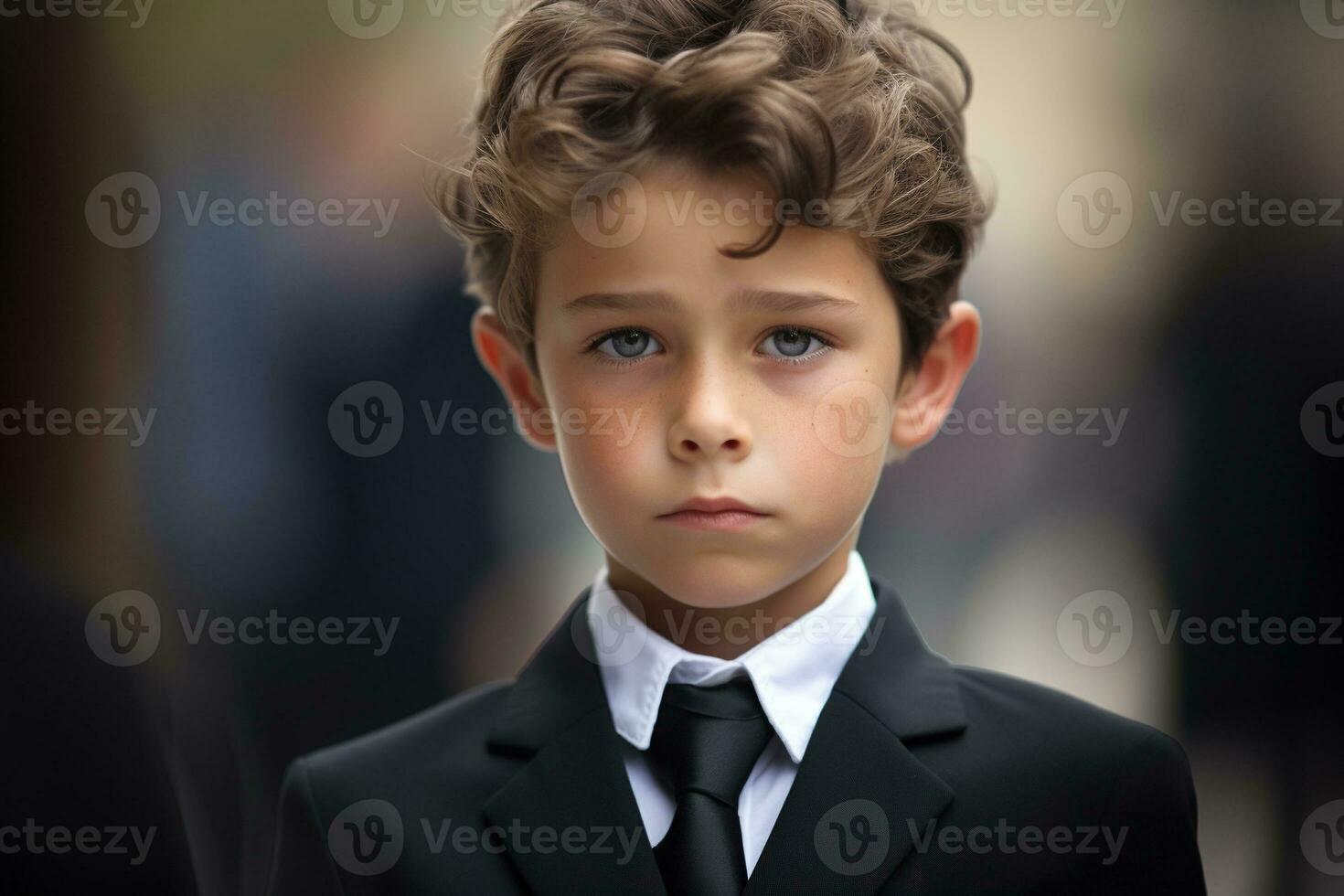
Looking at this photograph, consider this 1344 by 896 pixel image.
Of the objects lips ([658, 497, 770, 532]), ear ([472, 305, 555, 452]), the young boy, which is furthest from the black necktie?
ear ([472, 305, 555, 452])

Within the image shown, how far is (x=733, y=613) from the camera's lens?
1.11 m

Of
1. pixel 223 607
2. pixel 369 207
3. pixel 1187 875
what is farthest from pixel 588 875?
pixel 369 207

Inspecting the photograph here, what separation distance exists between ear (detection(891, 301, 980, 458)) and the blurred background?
0.28m

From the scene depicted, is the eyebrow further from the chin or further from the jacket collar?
the jacket collar

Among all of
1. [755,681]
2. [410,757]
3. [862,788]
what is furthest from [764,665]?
[410,757]

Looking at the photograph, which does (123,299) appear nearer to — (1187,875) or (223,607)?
(223,607)

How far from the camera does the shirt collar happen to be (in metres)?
1.06

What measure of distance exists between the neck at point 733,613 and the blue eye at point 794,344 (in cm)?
19

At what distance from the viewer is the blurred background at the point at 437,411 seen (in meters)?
1.35

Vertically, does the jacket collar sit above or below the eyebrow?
below

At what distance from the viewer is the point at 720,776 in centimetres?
103

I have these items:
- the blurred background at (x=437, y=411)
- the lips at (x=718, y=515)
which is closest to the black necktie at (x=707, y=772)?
the lips at (x=718, y=515)

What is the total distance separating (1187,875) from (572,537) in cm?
74

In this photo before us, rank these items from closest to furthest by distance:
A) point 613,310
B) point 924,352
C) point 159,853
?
point 613,310
point 924,352
point 159,853
